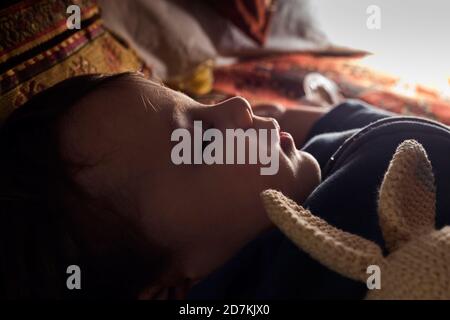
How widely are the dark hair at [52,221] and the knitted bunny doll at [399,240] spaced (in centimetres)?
21

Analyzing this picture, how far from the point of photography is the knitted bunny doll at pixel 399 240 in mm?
397

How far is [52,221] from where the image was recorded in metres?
0.55

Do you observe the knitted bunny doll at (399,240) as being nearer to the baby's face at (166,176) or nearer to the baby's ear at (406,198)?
the baby's ear at (406,198)

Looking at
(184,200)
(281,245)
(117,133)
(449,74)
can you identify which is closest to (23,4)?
(117,133)

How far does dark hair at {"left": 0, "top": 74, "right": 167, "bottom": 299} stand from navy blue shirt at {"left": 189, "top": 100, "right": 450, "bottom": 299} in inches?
4.2

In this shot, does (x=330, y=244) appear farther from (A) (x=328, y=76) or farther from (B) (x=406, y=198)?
(A) (x=328, y=76)

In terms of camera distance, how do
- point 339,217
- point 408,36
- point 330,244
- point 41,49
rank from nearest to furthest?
point 330,244
point 339,217
point 41,49
point 408,36

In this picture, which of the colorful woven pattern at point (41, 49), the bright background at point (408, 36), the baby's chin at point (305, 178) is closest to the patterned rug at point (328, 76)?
the bright background at point (408, 36)

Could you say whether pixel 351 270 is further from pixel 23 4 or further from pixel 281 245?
pixel 23 4

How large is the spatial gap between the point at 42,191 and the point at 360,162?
393 millimetres

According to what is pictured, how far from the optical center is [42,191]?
22.0 inches

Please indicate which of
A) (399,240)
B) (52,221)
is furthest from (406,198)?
(52,221)

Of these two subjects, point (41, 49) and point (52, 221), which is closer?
point (52, 221)

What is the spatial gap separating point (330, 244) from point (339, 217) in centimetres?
12
